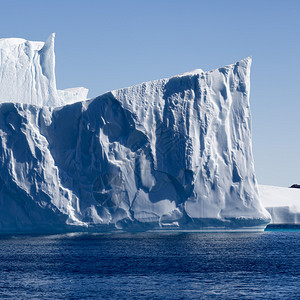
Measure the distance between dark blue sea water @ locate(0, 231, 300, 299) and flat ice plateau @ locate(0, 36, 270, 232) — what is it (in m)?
4.44

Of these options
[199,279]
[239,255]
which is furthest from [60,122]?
[199,279]

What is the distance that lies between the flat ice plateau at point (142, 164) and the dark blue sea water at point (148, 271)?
4.44 m

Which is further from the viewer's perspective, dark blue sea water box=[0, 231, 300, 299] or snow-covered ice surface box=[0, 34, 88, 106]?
snow-covered ice surface box=[0, 34, 88, 106]

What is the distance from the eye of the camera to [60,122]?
143 feet

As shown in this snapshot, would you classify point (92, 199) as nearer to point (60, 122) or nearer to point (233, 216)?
point (60, 122)

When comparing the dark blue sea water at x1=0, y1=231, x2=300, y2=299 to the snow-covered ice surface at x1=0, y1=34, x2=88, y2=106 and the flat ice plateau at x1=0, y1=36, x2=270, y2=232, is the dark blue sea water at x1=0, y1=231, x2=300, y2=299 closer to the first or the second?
the flat ice plateau at x1=0, y1=36, x2=270, y2=232

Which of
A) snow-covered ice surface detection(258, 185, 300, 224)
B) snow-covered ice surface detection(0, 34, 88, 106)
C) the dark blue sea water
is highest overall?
snow-covered ice surface detection(0, 34, 88, 106)

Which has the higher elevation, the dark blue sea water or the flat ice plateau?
the flat ice plateau

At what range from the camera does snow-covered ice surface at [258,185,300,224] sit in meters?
55.8

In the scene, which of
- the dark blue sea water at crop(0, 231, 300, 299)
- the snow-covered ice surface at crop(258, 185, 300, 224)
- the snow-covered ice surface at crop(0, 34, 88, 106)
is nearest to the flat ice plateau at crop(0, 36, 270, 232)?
the dark blue sea water at crop(0, 231, 300, 299)

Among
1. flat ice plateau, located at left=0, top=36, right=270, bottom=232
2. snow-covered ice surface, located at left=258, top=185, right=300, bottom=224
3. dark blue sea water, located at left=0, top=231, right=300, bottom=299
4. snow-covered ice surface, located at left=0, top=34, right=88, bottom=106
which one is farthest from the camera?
snow-covered ice surface, located at left=258, top=185, right=300, bottom=224

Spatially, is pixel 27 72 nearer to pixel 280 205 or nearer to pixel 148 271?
pixel 280 205

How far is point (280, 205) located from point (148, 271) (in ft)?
109

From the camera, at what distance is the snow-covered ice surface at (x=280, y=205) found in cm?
5578
